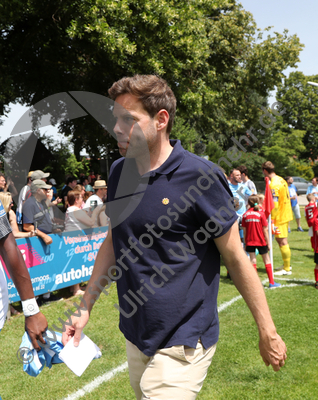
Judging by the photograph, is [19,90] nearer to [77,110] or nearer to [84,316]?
[77,110]

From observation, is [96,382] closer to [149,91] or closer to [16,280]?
[16,280]

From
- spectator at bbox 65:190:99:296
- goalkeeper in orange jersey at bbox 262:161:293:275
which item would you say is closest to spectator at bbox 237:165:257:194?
goalkeeper in orange jersey at bbox 262:161:293:275

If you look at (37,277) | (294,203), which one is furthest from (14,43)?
(294,203)

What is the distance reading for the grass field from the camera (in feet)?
12.3

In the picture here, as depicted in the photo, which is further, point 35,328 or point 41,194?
point 41,194

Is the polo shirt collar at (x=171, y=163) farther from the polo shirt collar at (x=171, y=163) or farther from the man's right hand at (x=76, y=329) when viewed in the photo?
the man's right hand at (x=76, y=329)

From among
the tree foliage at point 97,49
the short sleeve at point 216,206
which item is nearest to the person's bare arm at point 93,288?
the short sleeve at point 216,206

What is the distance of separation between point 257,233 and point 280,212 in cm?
137

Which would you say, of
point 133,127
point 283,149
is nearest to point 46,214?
point 133,127

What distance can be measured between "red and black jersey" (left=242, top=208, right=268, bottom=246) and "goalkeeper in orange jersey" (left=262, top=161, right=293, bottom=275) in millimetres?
1070

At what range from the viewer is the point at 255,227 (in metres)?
7.39

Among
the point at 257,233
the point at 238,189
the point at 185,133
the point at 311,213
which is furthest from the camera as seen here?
the point at 185,133

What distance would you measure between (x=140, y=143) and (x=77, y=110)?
12.9 meters

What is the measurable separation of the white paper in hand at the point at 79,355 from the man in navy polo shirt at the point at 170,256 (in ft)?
1.06
